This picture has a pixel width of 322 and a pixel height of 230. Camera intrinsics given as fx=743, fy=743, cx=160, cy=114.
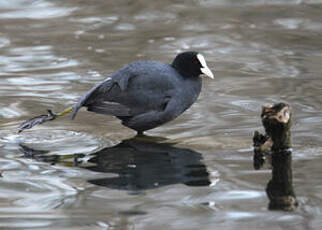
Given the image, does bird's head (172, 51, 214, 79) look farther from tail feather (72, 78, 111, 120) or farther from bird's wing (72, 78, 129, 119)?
tail feather (72, 78, 111, 120)

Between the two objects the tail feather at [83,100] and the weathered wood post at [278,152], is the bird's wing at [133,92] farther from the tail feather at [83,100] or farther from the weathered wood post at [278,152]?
the weathered wood post at [278,152]

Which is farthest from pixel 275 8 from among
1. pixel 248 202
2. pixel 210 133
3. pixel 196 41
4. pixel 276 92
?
pixel 248 202

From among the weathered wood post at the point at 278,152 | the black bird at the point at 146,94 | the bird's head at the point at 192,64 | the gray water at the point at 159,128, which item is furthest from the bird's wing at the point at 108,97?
the weathered wood post at the point at 278,152

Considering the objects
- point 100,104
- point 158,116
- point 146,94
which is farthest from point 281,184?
point 100,104

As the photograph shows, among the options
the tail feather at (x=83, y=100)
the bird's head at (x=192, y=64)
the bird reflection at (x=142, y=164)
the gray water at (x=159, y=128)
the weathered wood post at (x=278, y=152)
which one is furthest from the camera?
the bird's head at (x=192, y=64)

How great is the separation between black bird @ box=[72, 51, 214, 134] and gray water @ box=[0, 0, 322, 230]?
241 millimetres

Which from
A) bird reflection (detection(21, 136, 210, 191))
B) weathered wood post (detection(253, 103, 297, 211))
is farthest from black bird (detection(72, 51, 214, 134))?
weathered wood post (detection(253, 103, 297, 211))

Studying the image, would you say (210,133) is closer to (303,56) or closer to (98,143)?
(98,143)

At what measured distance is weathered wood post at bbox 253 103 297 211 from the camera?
4.72m

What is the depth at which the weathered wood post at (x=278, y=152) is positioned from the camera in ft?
15.5

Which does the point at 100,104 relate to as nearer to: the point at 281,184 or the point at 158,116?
the point at 158,116

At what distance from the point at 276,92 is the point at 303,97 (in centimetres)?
33

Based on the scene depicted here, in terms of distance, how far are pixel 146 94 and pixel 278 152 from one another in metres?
1.25

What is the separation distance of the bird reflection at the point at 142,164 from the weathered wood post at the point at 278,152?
0.46m
